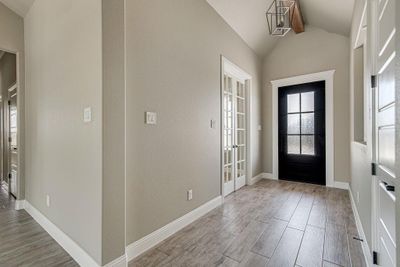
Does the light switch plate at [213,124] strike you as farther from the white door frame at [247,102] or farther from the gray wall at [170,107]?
the white door frame at [247,102]

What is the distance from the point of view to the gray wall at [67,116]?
1.52 meters

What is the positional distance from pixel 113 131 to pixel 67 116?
2.44ft

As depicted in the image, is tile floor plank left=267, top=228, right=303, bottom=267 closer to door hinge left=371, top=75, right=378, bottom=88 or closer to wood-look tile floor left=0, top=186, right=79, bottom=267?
door hinge left=371, top=75, right=378, bottom=88

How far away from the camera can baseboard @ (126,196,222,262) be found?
1786mm

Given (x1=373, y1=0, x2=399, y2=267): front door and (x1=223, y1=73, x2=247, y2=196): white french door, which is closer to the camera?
(x1=373, y1=0, x2=399, y2=267): front door

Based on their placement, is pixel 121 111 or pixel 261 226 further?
pixel 261 226

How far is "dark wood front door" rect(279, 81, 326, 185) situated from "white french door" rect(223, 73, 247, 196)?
103 centimetres

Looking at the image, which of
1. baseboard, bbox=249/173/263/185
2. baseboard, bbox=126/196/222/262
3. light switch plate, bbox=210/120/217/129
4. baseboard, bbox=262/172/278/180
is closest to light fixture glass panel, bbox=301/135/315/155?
baseboard, bbox=262/172/278/180

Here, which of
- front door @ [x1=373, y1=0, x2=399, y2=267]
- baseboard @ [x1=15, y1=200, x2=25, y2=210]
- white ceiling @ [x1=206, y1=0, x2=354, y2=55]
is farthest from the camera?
white ceiling @ [x1=206, y1=0, x2=354, y2=55]

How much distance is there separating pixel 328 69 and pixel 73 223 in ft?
16.1

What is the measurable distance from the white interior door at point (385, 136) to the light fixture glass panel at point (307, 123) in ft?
9.57

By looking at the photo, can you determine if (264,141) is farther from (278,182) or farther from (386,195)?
(386,195)

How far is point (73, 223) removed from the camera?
1800 mm

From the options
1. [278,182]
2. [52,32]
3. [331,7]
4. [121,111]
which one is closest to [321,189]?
[278,182]
